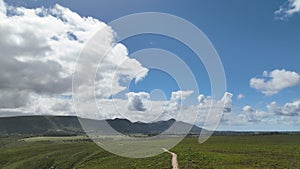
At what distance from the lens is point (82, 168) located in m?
83.8

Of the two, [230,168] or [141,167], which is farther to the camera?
[141,167]

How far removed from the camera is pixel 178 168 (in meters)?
55.8

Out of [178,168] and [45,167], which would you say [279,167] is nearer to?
[178,168]

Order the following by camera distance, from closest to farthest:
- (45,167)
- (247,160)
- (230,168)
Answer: (230,168) < (247,160) < (45,167)

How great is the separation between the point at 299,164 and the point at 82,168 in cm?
5406

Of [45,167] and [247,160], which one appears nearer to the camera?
[247,160]

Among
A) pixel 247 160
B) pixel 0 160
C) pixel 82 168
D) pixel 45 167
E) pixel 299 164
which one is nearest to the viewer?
pixel 299 164

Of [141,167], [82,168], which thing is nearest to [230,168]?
[141,167]


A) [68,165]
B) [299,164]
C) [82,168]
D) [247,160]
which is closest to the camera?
[299,164]

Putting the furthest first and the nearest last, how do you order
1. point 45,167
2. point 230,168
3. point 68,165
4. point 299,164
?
point 45,167 < point 68,165 < point 299,164 < point 230,168

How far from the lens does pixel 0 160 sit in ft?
433

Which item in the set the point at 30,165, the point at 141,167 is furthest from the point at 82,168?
the point at 30,165

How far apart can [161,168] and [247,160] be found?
22.0 metres

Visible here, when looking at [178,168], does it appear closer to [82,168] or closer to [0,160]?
[82,168]
